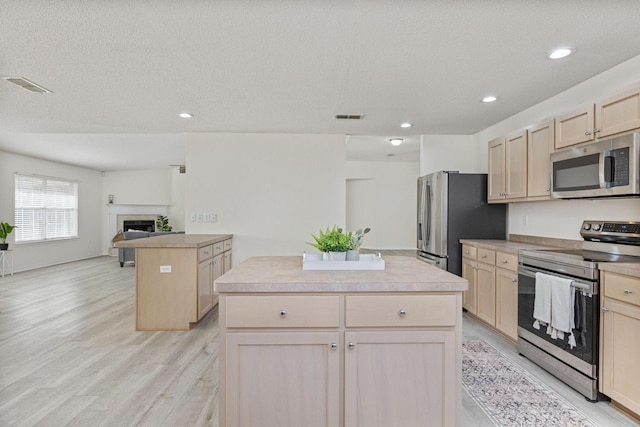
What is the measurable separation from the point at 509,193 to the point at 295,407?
10.1 ft

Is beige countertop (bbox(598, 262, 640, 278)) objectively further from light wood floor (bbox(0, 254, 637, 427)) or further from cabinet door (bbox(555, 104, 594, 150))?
cabinet door (bbox(555, 104, 594, 150))

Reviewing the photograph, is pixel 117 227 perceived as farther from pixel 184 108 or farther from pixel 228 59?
pixel 228 59

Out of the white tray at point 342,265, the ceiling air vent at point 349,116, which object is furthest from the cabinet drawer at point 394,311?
the ceiling air vent at point 349,116

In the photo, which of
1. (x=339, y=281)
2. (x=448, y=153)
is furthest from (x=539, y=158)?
(x=339, y=281)

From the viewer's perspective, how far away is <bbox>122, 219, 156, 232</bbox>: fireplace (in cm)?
954

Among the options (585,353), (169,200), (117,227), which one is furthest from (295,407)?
(117,227)

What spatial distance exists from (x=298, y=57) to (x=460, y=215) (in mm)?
2665

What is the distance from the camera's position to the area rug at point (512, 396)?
6.77 feet

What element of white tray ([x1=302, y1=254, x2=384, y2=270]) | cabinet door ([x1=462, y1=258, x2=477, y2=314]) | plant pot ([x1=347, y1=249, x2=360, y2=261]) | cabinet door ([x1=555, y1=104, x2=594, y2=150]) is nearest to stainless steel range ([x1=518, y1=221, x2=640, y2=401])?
cabinet door ([x1=555, y1=104, x2=594, y2=150])

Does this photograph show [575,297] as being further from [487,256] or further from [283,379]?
[283,379]

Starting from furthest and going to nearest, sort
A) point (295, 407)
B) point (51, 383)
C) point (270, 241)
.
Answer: point (270, 241) < point (51, 383) < point (295, 407)

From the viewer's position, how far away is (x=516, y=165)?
3496 mm

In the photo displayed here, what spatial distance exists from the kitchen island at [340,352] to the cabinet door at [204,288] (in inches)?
87.9

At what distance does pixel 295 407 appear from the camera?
1.64 metres
